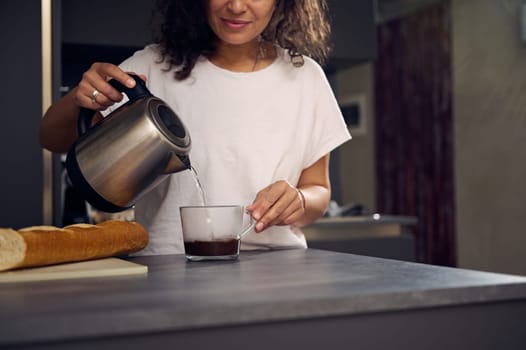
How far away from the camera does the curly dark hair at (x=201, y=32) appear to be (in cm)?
147

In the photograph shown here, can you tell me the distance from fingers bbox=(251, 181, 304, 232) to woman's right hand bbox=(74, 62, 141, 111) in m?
0.28

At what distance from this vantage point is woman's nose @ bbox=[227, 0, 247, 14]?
4.17 ft

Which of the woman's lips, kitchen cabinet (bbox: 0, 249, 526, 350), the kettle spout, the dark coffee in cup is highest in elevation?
the woman's lips

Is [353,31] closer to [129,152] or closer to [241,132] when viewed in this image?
[241,132]

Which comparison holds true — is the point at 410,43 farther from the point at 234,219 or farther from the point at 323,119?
the point at 234,219

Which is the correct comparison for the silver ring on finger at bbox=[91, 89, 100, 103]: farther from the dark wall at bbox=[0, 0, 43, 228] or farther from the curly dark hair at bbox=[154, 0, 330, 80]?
the dark wall at bbox=[0, 0, 43, 228]

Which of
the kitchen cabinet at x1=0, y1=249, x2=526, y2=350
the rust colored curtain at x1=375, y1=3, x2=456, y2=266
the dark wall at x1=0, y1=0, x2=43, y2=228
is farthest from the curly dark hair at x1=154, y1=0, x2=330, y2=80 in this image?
the rust colored curtain at x1=375, y1=3, x2=456, y2=266

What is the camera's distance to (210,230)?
3.31 feet

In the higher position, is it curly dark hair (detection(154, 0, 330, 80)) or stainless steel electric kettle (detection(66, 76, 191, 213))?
curly dark hair (detection(154, 0, 330, 80))

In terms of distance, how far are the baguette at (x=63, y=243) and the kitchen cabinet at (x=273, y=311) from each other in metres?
0.10

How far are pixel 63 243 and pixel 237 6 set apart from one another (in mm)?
578

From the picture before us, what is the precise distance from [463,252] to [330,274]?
13.6 ft

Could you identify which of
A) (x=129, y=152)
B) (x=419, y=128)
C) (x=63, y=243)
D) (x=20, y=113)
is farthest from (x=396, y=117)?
(x=63, y=243)

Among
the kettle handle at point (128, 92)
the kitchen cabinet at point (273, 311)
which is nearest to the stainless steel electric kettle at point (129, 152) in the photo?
the kettle handle at point (128, 92)
